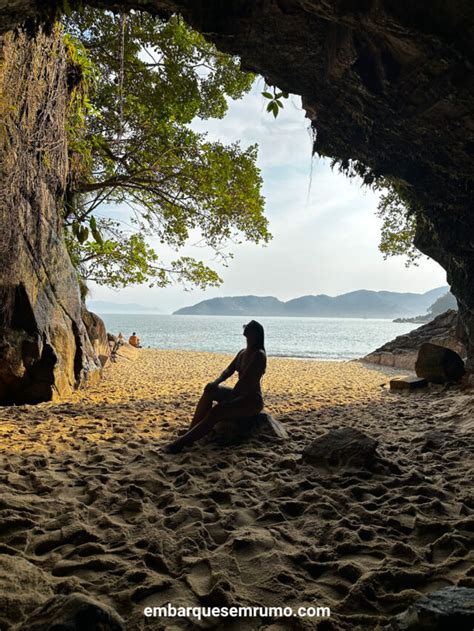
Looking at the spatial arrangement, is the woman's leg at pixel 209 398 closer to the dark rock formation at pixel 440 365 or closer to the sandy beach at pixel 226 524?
the sandy beach at pixel 226 524

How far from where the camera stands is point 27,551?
224 cm

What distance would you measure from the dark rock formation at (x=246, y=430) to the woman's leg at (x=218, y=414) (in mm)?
159

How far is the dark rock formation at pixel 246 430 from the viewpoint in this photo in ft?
15.6

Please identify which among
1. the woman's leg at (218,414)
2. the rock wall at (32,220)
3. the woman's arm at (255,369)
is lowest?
the woman's leg at (218,414)

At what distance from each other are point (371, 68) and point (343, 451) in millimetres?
4495

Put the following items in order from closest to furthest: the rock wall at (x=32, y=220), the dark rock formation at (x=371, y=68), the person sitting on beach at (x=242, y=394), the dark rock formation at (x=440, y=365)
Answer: the dark rock formation at (x=371, y=68) < the person sitting on beach at (x=242, y=394) < the rock wall at (x=32, y=220) < the dark rock formation at (x=440, y=365)

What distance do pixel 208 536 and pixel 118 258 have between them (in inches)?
528

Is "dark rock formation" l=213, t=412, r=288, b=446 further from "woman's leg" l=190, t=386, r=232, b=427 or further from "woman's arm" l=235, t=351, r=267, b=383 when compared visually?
"woman's arm" l=235, t=351, r=267, b=383

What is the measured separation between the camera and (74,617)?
1.47m

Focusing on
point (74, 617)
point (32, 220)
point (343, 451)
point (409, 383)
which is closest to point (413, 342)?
point (409, 383)

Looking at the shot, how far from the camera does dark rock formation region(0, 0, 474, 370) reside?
3572 millimetres

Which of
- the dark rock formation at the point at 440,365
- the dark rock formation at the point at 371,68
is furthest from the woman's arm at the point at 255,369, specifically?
the dark rock formation at the point at 440,365

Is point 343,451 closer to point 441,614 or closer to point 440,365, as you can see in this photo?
point 441,614

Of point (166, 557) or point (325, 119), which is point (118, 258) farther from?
point (166, 557)
